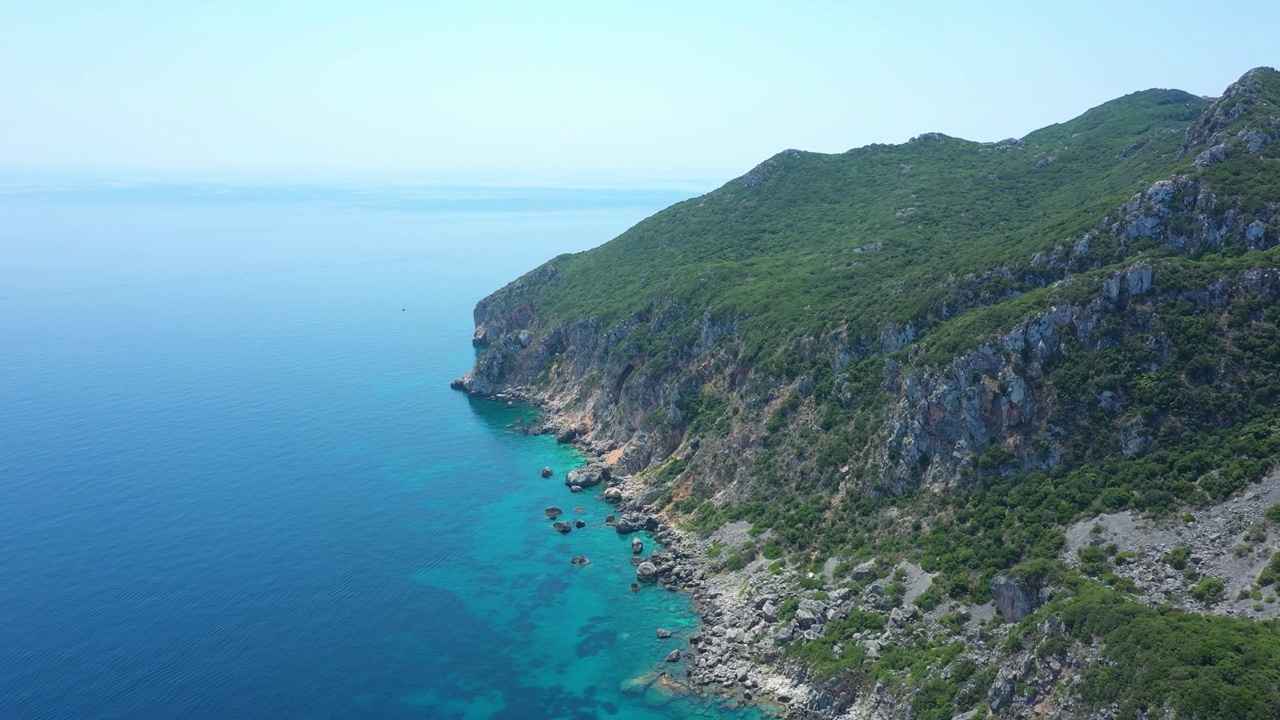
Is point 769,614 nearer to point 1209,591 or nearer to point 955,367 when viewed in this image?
point 955,367

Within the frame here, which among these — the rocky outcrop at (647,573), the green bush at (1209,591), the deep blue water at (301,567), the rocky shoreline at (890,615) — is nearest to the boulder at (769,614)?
the rocky shoreline at (890,615)

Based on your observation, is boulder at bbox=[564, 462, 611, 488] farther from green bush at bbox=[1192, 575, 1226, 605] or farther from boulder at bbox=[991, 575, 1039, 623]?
green bush at bbox=[1192, 575, 1226, 605]

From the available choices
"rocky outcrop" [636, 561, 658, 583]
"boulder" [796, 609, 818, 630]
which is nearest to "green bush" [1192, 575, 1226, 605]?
"boulder" [796, 609, 818, 630]

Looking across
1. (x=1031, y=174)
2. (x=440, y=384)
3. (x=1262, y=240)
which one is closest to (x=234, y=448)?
(x=440, y=384)

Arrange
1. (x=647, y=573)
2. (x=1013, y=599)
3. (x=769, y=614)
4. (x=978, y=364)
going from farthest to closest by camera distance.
Answer: (x=647, y=573) < (x=978, y=364) < (x=769, y=614) < (x=1013, y=599)

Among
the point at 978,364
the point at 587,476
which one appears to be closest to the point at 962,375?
the point at 978,364

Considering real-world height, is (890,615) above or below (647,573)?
above

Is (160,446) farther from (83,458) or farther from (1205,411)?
(1205,411)
